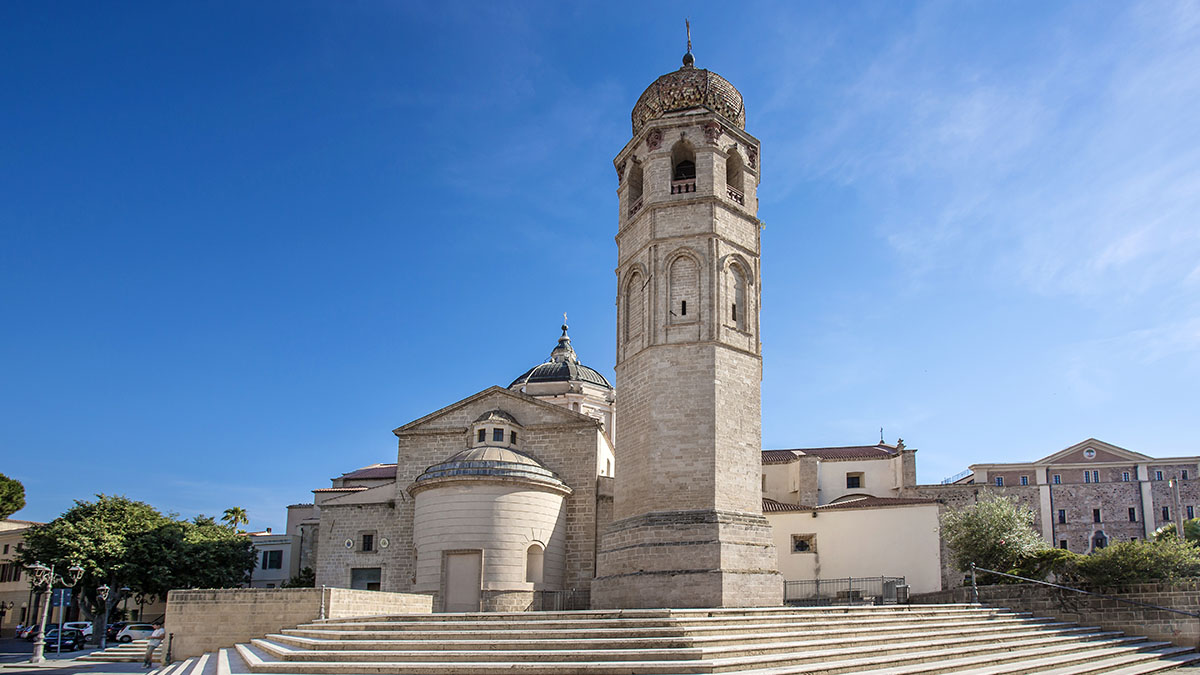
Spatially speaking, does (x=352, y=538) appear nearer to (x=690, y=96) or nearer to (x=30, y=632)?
(x=30, y=632)

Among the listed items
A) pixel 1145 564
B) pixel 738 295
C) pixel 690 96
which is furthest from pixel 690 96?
pixel 1145 564

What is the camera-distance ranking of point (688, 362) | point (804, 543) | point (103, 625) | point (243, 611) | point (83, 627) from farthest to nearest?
1. point (83, 627)
2. point (103, 625)
3. point (804, 543)
4. point (688, 362)
5. point (243, 611)

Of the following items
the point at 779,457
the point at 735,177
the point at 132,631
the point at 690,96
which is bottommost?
the point at 132,631

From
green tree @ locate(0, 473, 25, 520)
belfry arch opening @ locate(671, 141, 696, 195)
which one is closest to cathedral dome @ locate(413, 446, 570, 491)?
belfry arch opening @ locate(671, 141, 696, 195)

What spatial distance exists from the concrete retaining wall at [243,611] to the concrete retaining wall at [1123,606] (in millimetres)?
14829

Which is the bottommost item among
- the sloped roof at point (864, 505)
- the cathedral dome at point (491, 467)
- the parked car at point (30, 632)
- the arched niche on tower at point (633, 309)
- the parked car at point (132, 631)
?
the parked car at point (30, 632)

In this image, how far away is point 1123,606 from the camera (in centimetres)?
2053

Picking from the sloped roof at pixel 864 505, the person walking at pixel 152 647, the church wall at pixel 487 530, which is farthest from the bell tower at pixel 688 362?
the person walking at pixel 152 647

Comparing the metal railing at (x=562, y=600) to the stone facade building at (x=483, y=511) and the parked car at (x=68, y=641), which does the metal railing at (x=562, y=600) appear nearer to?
the stone facade building at (x=483, y=511)

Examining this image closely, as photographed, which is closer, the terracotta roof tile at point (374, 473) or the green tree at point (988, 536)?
the green tree at point (988, 536)

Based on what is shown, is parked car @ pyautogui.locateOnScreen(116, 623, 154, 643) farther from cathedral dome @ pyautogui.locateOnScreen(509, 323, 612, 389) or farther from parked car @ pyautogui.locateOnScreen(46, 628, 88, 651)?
cathedral dome @ pyautogui.locateOnScreen(509, 323, 612, 389)

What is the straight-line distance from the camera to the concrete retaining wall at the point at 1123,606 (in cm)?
1988

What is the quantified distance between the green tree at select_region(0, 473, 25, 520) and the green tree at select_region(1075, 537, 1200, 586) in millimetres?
57348

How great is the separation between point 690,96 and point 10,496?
50665 mm
